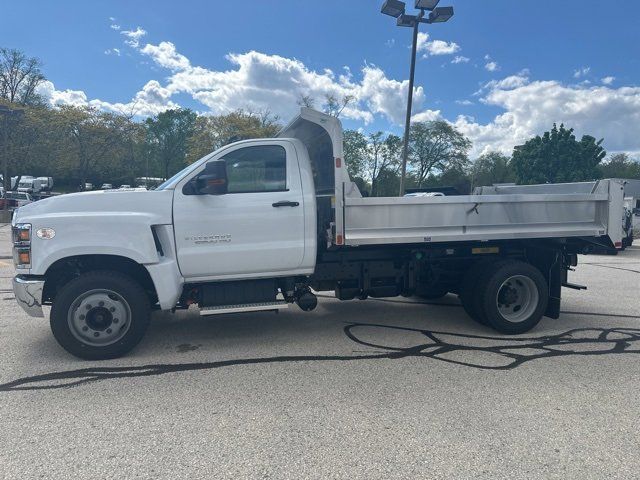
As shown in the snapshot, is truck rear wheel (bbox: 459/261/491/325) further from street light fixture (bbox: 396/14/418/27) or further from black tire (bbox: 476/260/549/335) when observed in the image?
street light fixture (bbox: 396/14/418/27)

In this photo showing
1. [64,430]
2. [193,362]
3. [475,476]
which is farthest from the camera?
[193,362]

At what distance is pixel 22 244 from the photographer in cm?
437

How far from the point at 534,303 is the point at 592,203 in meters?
1.42

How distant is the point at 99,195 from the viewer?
455 cm

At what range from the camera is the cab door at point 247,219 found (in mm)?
4719

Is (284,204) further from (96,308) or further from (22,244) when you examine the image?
(22,244)

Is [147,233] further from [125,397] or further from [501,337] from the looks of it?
[501,337]

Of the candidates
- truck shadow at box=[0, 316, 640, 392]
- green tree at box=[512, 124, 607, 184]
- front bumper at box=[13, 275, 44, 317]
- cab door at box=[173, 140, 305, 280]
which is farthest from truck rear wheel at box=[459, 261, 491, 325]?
green tree at box=[512, 124, 607, 184]

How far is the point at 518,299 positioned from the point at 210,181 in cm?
399

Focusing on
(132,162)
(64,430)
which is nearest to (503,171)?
(132,162)

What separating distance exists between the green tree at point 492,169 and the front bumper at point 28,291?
66047 mm

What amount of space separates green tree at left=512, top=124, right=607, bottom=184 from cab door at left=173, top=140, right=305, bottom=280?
54.7m

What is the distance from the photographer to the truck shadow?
4191 mm

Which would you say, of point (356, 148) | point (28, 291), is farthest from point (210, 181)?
point (356, 148)
